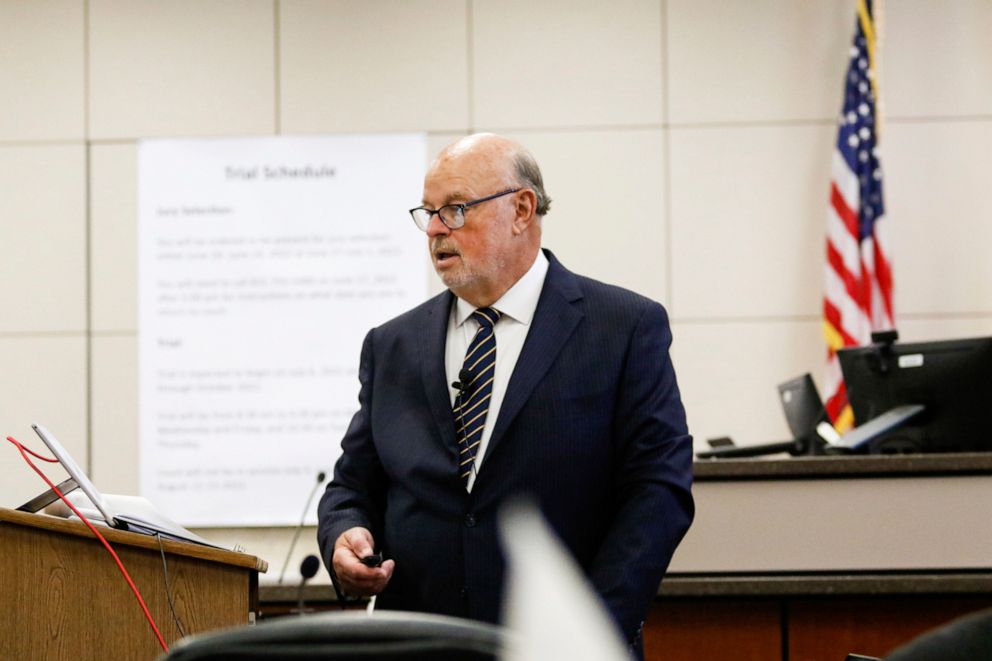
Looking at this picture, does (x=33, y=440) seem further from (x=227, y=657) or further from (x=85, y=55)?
(x=227, y=657)

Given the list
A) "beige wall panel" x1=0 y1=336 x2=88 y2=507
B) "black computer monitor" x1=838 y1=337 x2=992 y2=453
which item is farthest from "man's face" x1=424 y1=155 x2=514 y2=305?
"beige wall panel" x1=0 y1=336 x2=88 y2=507

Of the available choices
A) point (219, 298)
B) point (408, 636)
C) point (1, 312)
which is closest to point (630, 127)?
point (219, 298)

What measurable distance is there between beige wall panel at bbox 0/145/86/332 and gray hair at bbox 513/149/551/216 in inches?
138

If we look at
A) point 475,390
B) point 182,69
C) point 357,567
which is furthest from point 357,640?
point 182,69

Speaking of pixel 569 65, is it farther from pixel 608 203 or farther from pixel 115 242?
pixel 115 242

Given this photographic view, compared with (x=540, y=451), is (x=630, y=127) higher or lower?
higher

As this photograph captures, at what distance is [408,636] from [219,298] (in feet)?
14.9

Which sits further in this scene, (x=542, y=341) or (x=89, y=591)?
(x=542, y=341)

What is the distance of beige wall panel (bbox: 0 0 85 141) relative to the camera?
5418mm

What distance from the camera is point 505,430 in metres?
2.26

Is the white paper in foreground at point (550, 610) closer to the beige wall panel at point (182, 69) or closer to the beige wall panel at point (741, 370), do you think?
the beige wall panel at point (741, 370)

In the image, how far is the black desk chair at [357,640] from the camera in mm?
910

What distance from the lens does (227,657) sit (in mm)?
938

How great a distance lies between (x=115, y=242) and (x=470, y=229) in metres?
3.45
